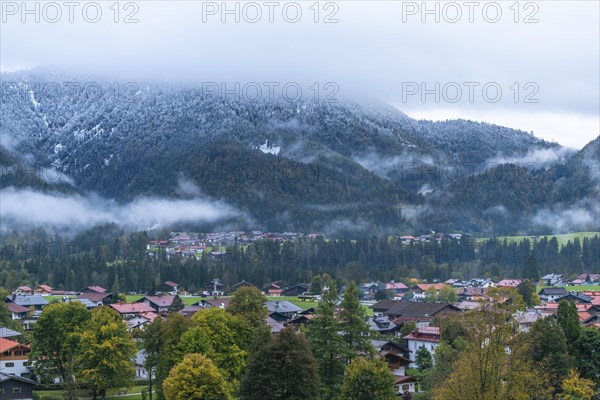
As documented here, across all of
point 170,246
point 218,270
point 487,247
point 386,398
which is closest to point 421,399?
point 386,398

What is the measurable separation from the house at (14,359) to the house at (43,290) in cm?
5870

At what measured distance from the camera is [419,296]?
126m

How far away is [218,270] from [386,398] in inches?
3705

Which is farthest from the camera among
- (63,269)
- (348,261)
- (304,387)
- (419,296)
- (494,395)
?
(348,261)

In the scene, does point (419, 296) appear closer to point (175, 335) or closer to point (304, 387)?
point (175, 335)

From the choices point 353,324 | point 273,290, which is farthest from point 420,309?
point 353,324

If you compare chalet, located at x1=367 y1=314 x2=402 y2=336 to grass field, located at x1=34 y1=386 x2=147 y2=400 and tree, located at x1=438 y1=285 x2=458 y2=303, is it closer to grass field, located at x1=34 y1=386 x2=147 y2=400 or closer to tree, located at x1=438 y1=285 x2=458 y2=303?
tree, located at x1=438 y1=285 x2=458 y2=303

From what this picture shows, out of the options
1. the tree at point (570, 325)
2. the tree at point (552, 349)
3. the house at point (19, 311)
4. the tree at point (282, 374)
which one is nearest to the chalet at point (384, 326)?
the tree at point (570, 325)

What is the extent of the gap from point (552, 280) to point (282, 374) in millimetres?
106054

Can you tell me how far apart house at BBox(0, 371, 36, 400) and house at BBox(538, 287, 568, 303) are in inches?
3016

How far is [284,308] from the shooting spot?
9969 centimetres

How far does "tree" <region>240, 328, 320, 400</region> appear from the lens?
145ft

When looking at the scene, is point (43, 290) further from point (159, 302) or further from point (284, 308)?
point (284, 308)

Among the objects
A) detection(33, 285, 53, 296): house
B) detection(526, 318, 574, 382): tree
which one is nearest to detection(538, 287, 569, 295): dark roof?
detection(526, 318, 574, 382): tree
